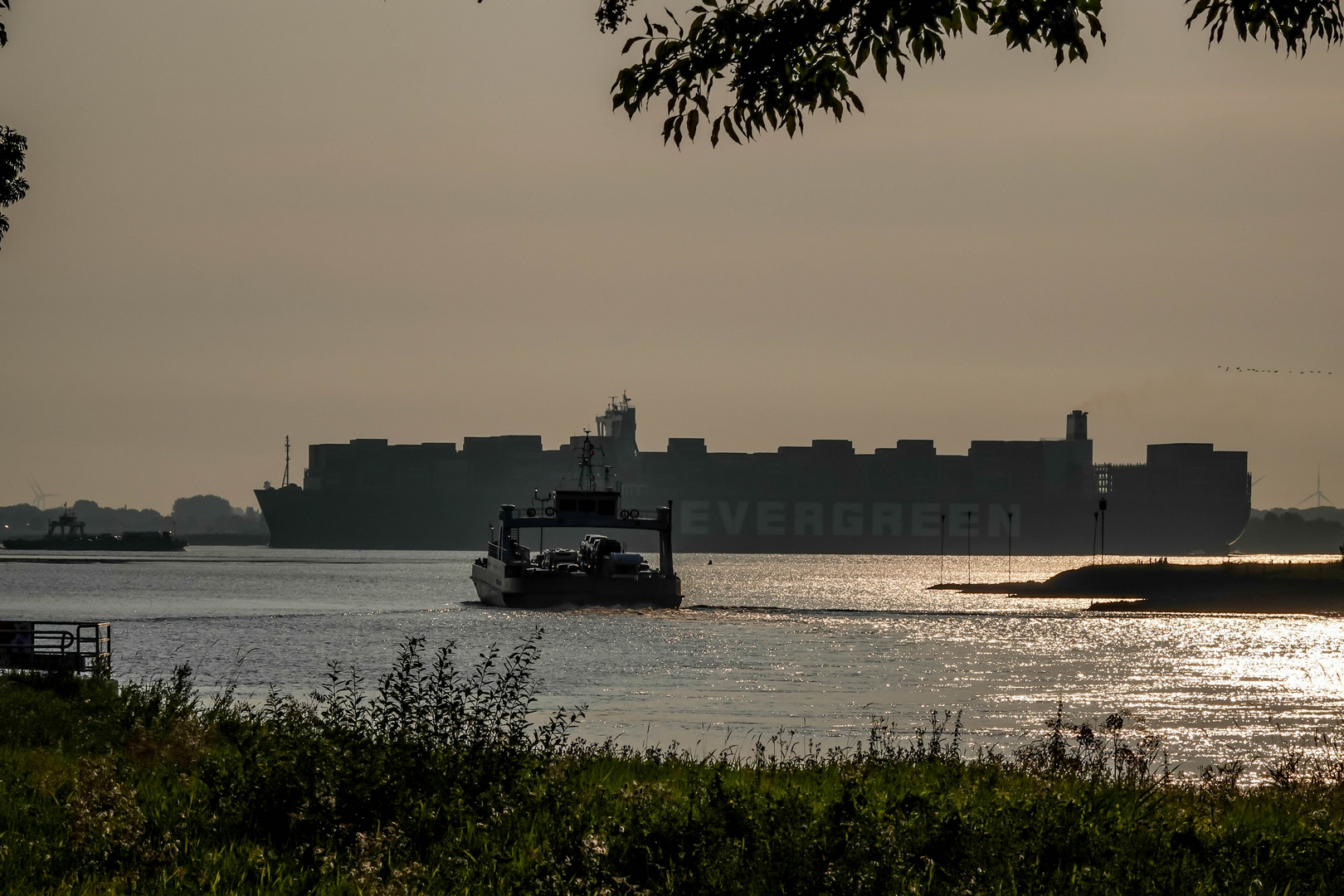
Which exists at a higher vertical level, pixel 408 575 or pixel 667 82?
pixel 667 82

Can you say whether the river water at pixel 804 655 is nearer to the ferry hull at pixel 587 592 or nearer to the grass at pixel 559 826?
the ferry hull at pixel 587 592

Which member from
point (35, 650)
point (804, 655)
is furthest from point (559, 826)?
point (804, 655)

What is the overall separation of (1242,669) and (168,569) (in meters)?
119

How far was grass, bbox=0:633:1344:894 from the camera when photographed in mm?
7059

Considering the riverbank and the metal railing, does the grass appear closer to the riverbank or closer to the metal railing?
the metal railing

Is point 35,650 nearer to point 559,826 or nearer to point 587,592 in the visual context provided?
point 559,826

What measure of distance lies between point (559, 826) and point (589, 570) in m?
55.5

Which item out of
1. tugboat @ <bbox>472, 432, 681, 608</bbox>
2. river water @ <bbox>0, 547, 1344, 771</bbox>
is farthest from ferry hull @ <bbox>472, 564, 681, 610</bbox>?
river water @ <bbox>0, 547, 1344, 771</bbox>

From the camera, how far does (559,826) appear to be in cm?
859

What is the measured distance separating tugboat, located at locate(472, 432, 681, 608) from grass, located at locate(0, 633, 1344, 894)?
1893 inches

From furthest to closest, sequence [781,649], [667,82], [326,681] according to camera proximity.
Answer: [781,649] < [326,681] < [667,82]

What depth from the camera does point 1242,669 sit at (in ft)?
122

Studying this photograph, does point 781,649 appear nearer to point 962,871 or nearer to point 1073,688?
point 1073,688

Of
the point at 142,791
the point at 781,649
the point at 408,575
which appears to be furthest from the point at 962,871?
the point at 408,575
